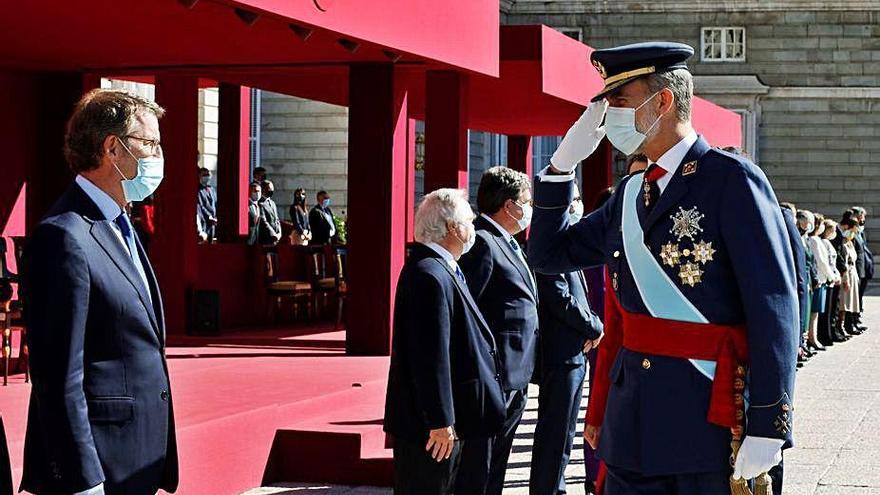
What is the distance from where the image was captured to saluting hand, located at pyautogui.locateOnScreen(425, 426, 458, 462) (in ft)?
17.4

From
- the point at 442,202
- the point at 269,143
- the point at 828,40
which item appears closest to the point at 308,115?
the point at 269,143

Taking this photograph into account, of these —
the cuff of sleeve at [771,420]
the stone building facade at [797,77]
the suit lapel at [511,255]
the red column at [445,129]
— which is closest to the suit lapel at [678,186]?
the cuff of sleeve at [771,420]

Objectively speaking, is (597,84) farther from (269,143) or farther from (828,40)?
(828,40)

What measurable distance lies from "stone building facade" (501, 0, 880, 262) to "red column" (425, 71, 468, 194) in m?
26.9

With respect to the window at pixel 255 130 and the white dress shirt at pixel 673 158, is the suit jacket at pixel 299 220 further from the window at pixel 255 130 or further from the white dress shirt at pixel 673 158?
the white dress shirt at pixel 673 158

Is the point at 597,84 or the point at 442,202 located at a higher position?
the point at 597,84

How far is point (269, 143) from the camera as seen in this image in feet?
106

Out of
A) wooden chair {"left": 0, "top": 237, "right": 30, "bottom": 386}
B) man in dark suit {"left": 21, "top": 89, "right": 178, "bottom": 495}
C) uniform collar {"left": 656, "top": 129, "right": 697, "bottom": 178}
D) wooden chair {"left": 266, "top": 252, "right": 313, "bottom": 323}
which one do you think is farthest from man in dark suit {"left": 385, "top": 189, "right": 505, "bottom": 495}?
wooden chair {"left": 266, "top": 252, "right": 313, "bottom": 323}

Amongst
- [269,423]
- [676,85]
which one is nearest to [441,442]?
[676,85]

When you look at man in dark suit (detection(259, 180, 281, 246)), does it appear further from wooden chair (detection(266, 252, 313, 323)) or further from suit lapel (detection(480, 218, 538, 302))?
suit lapel (detection(480, 218, 538, 302))

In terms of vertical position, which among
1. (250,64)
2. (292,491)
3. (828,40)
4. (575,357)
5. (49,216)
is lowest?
(292,491)

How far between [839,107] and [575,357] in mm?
34274

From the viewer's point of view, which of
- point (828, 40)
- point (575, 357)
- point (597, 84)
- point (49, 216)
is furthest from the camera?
point (828, 40)

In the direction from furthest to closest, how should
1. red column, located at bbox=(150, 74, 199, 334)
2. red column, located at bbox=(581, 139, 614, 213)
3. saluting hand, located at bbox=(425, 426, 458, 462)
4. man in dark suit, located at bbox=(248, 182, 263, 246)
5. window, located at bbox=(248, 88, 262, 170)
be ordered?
window, located at bbox=(248, 88, 262, 170) → red column, located at bbox=(581, 139, 614, 213) → man in dark suit, located at bbox=(248, 182, 263, 246) → red column, located at bbox=(150, 74, 199, 334) → saluting hand, located at bbox=(425, 426, 458, 462)
